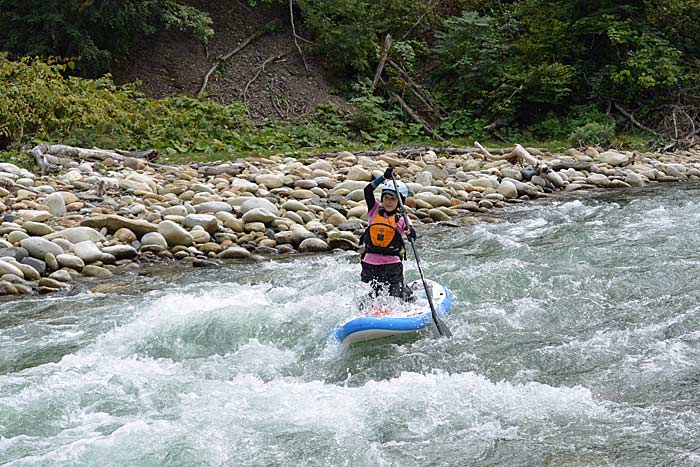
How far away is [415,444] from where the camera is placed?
13.9 ft

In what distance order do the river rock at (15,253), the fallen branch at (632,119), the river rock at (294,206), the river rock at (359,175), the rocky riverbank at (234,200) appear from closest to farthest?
the river rock at (15,253)
the rocky riverbank at (234,200)
the river rock at (294,206)
the river rock at (359,175)
the fallen branch at (632,119)

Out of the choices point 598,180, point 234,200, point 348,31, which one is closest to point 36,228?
point 234,200

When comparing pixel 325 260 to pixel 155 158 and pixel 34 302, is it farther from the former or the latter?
pixel 155 158

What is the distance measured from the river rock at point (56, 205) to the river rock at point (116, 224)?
48 cm

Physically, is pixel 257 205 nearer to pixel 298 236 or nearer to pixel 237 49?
pixel 298 236

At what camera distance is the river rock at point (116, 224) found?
8.50m

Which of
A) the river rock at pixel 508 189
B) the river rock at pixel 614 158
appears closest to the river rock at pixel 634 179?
the river rock at pixel 614 158

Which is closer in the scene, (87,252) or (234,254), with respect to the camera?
(87,252)

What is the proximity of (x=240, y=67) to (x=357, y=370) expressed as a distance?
42.8 ft

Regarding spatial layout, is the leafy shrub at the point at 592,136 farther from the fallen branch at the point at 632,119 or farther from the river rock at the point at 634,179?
the river rock at the point at 634,179

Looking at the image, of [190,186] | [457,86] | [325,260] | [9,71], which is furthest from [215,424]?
[457,86]

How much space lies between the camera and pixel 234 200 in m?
9.59

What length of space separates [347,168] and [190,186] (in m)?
2.46

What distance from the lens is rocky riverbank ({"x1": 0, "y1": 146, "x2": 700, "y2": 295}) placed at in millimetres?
7996
